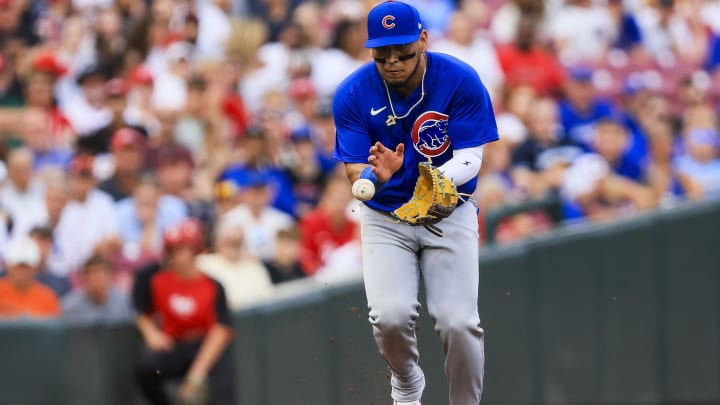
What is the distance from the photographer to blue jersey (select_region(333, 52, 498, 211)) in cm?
725

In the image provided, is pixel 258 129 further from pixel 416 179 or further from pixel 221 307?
pixel 416 179

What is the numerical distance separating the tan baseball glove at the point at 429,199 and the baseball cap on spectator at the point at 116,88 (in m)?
5.90

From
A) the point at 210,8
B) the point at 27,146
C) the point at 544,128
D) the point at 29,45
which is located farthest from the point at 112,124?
the point at 544,128

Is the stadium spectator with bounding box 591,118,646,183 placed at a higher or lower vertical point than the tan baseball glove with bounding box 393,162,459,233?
lower

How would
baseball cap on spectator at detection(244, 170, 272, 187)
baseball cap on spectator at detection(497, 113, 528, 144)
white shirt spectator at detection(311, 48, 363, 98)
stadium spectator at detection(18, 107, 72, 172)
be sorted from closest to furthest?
baseball cap on spectator at detection(244, 170, 272, 187) < stadium spectator at detection(18, 107, 72, 172) < baseball cap on spectator at detection(497, 113, 528, 144) < white shirt spectator at detection(311, 48, 363, 98)

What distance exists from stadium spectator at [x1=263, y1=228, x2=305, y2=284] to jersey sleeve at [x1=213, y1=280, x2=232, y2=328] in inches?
43.6

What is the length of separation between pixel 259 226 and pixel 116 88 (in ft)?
6.48

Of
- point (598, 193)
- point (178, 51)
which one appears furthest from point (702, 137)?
point (178, 51)

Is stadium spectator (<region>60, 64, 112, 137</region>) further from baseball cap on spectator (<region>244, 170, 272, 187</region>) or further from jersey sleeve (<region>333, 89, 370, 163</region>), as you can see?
jersey sleeve (<region>333, 89, 370, 163</region>)

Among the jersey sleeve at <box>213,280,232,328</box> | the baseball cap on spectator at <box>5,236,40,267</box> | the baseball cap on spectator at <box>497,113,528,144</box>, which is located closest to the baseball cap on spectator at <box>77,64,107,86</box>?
the baseball cap on spectator at <box>5,236,40,267</box>

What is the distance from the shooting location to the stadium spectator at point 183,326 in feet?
32.8

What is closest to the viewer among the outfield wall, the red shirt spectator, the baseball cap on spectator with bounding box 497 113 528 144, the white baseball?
the white baseball

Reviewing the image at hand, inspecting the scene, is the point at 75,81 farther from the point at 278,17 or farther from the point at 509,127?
the point at 509,127

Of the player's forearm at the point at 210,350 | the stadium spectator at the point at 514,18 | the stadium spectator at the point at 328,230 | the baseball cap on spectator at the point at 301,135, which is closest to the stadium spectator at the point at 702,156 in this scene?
the stadium spectator at the point at 514,18
